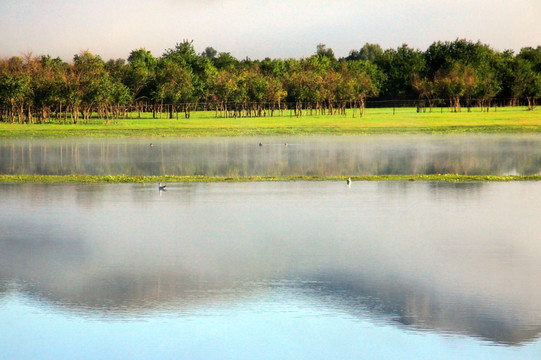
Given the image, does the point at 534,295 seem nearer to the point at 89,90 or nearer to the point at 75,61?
the point at 89,90

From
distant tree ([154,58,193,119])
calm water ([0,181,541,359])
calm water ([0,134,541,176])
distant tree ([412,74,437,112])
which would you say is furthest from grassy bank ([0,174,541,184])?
distant tree ([412,74,437,112])

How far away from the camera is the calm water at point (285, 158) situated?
117 ft

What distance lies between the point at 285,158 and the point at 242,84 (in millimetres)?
93671

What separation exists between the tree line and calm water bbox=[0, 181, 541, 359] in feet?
306

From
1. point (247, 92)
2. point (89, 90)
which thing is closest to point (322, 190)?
point (89, 90)

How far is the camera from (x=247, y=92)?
13612 centimetres

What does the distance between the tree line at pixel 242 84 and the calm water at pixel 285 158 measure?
5765 cm

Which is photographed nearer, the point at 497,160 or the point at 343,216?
the point at 343,216

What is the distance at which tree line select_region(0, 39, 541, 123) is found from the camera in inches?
4424

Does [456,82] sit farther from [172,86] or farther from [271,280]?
[271,280]

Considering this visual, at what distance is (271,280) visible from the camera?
44.5 ft

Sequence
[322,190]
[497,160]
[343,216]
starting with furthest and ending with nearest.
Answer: [497,160] < [322,190] < [343,216]

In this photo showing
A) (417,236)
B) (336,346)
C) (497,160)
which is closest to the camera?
(336,346)

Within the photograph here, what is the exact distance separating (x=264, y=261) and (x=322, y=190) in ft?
42.3
